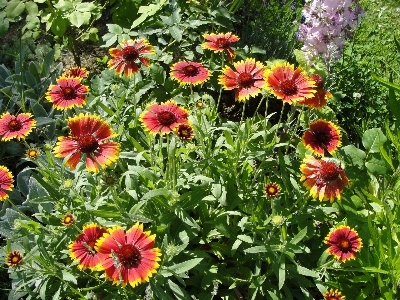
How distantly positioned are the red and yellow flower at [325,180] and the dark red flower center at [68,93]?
0.98m

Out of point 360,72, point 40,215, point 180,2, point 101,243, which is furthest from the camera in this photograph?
point 360,72

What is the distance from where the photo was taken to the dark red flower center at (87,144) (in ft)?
4.95

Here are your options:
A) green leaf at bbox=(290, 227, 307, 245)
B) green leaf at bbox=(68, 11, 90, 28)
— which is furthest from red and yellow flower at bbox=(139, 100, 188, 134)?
green leaf at bbox=(68, 11, 90, 28)

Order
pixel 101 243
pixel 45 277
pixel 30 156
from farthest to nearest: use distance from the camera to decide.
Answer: pixel 45 277 < pixel 30 156 < pixel 101 243

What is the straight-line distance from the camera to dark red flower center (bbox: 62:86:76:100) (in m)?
1.83

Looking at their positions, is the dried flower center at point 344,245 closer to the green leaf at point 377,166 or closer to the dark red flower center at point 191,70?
the green leaf at point 377,166

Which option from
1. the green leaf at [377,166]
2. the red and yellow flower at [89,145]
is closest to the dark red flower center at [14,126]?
the red and yellow flower at [89,145]

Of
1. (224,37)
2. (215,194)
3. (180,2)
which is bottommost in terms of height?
(215,194)

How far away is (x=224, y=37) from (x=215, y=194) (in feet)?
2.44

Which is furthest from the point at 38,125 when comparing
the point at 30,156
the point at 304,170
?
the point at 304,170

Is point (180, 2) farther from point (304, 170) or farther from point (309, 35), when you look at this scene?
point (304, 170)

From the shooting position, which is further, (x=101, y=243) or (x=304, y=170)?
(x=304, y=170)

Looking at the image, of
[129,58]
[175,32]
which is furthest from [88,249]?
[175,32]

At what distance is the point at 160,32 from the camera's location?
277 cm
